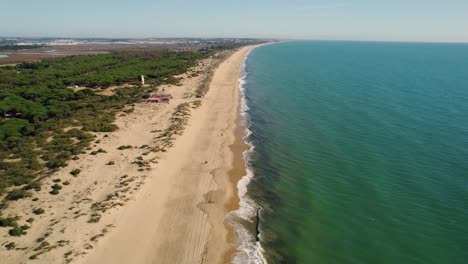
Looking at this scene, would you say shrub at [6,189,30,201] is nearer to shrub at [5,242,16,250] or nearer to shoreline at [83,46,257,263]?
shrub at [5,242,16,250]

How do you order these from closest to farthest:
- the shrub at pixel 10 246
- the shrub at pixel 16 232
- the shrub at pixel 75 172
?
the shrub at pixel 10 246 → the shrub at pixel 16 232 → the shrub at pixel 75 172

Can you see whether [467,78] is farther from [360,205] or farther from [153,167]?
[153,167]

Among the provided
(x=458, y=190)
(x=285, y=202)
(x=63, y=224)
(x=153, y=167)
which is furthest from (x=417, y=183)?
(x=63, y=224)

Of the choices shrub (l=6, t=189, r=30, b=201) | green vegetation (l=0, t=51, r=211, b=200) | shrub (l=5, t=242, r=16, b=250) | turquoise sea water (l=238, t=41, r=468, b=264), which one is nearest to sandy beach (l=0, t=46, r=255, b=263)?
shrub (l=5, t=242, r=16, b=250)

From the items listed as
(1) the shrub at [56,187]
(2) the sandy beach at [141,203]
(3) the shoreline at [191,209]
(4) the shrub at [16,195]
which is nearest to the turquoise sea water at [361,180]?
(3) the shoreline at [191,209]

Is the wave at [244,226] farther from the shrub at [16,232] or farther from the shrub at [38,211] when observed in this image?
the shrub at [16,232]
